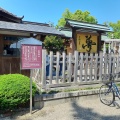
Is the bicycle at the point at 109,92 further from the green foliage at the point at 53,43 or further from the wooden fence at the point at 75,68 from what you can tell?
the green foliage at the point at 53,43

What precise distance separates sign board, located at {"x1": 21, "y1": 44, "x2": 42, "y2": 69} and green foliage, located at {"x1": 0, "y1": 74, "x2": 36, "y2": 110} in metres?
0.54

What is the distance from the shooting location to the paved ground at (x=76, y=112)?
4.76m

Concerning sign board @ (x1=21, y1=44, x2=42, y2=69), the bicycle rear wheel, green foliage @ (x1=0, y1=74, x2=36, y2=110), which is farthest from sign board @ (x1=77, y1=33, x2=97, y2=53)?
green foliage @ (x1=0, y1=74, x2=36, y2=110)

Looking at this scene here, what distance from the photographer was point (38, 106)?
5371 millimetres

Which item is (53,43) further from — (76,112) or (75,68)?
(76,112)

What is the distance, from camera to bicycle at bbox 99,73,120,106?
5.62 meters

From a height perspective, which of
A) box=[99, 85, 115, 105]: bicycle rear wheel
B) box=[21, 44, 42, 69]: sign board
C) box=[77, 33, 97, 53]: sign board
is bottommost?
box=[99, 85, 115, 105]: bicycle rear wheel

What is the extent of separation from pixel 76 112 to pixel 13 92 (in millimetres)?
2023

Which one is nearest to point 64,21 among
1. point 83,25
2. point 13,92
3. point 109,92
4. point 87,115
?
point 83,25

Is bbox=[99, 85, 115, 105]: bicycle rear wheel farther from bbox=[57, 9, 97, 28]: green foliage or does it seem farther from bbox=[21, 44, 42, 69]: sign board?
bbox=[57, 9, 97, 28]: green foliage

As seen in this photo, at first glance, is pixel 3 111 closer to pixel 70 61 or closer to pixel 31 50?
pixel 31 50

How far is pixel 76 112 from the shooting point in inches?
202

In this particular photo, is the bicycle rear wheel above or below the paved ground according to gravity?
above

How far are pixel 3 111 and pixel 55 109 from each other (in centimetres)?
160
